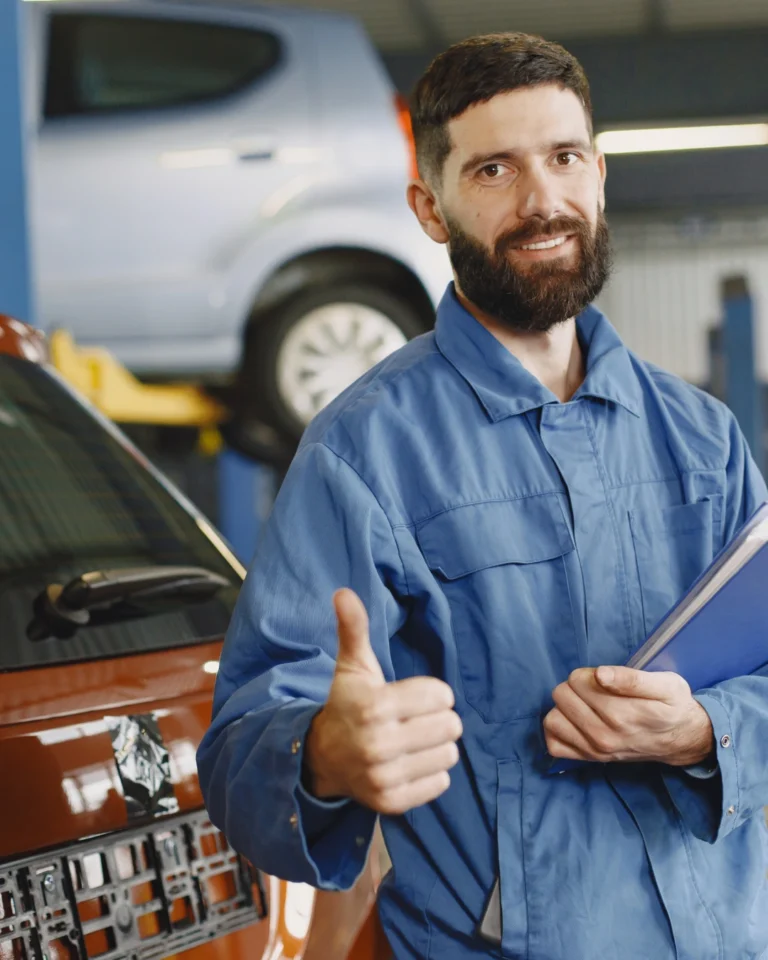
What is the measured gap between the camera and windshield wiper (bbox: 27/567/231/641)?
1484mm

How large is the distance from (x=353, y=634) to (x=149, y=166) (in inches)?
160

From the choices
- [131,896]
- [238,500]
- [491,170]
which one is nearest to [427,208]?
[491,170]

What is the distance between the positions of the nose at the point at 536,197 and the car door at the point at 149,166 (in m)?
3.58

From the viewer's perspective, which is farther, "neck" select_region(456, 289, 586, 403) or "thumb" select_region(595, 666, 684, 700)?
"neck" select_region(456, 289, 586, 403)

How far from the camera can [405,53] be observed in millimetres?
11234

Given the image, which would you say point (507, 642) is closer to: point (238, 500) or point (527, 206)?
point (527, 206)

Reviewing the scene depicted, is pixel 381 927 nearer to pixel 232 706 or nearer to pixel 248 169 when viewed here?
pixel 232 706

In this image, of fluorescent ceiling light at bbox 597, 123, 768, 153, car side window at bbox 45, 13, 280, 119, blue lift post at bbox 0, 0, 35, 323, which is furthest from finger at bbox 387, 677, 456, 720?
fluorescent ceiling light at bbox 597, 123, 768, 153

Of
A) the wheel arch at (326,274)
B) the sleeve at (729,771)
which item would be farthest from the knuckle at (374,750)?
the wheel arch at (326,274)

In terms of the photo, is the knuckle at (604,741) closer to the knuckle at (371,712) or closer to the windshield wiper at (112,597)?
the knuckle at (371,712)

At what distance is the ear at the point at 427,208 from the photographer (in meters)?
1.44

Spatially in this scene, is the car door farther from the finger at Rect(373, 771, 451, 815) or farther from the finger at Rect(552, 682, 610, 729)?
the finger at Rect(373, 771, 451, 815)

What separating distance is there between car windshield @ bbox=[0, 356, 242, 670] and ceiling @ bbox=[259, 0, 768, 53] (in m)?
8.90

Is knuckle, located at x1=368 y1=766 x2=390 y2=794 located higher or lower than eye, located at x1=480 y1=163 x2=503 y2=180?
lower
